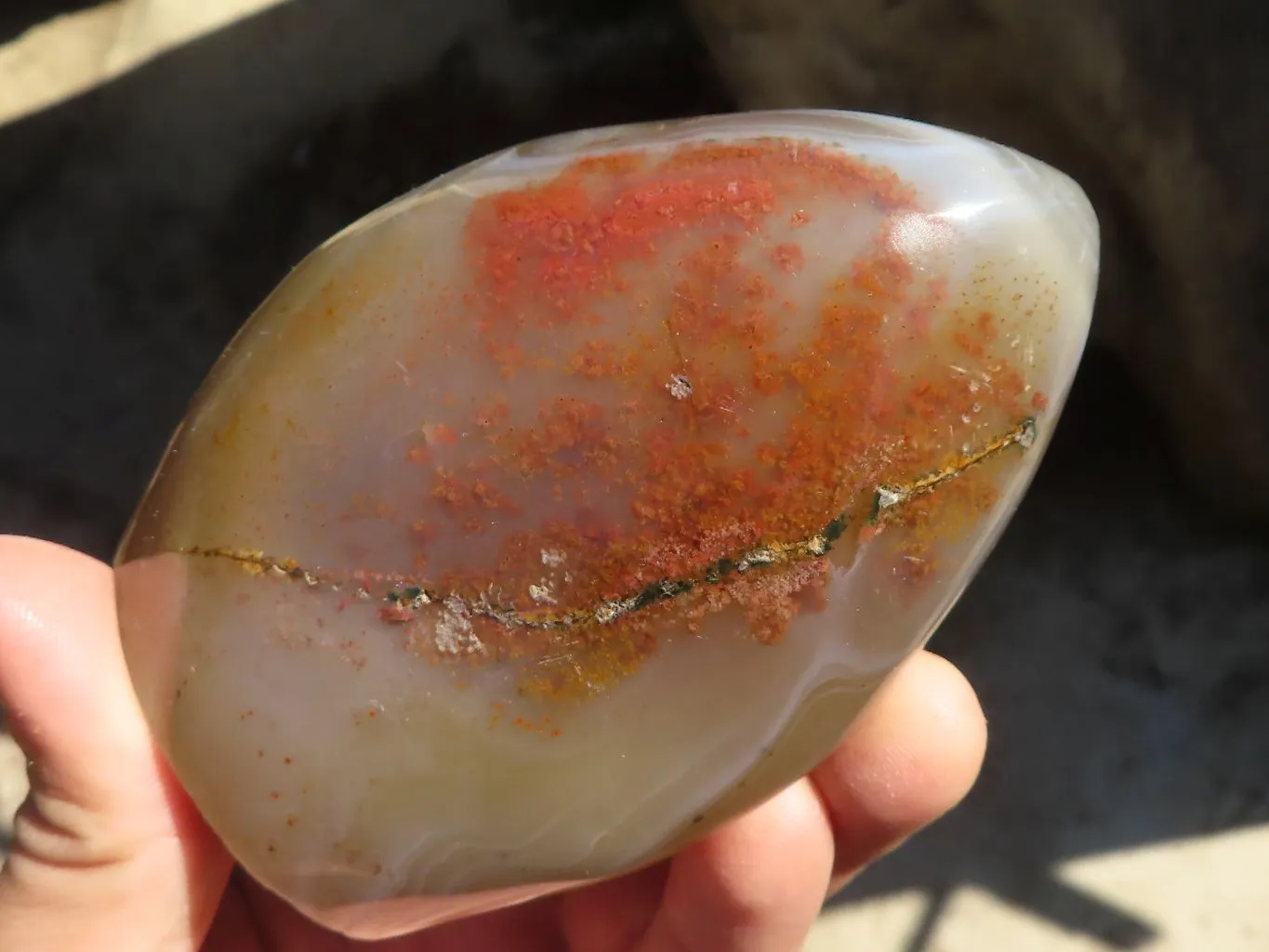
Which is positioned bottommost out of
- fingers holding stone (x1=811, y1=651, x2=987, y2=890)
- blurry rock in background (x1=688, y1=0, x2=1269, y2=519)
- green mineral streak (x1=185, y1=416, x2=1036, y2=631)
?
fingers holding stone (x1=811, y1=651, x2=987, y2=890)

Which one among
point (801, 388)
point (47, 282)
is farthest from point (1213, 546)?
point (47, 282)

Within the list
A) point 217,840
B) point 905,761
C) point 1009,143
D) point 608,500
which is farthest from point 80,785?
point 1009,143

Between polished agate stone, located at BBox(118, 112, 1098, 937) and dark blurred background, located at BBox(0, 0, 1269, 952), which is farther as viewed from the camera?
dark blurred background, located at BBox(0, 0, 1269, 952)

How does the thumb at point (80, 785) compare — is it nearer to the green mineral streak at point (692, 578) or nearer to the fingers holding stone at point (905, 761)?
the green mineral streak at point (692, 578)

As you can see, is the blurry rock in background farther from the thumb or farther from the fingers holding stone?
the thumb

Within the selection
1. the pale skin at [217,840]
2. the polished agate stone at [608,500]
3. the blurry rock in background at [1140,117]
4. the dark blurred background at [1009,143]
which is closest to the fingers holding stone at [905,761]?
the pale skin at [217,840]

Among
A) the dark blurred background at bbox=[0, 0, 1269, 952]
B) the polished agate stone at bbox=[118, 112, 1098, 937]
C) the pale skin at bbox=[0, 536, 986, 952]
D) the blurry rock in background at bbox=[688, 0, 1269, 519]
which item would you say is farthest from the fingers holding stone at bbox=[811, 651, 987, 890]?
the blurry rock in background at bbox=[688, 0, 1269, 519]

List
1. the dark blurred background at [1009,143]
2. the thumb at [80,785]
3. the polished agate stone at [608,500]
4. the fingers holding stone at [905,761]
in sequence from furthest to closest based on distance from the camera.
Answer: the dark blurred background at [1009,143] < the fingers holding stone at [905,761] < the thumb at [80,785] < the polished agate stone at [608,500]
